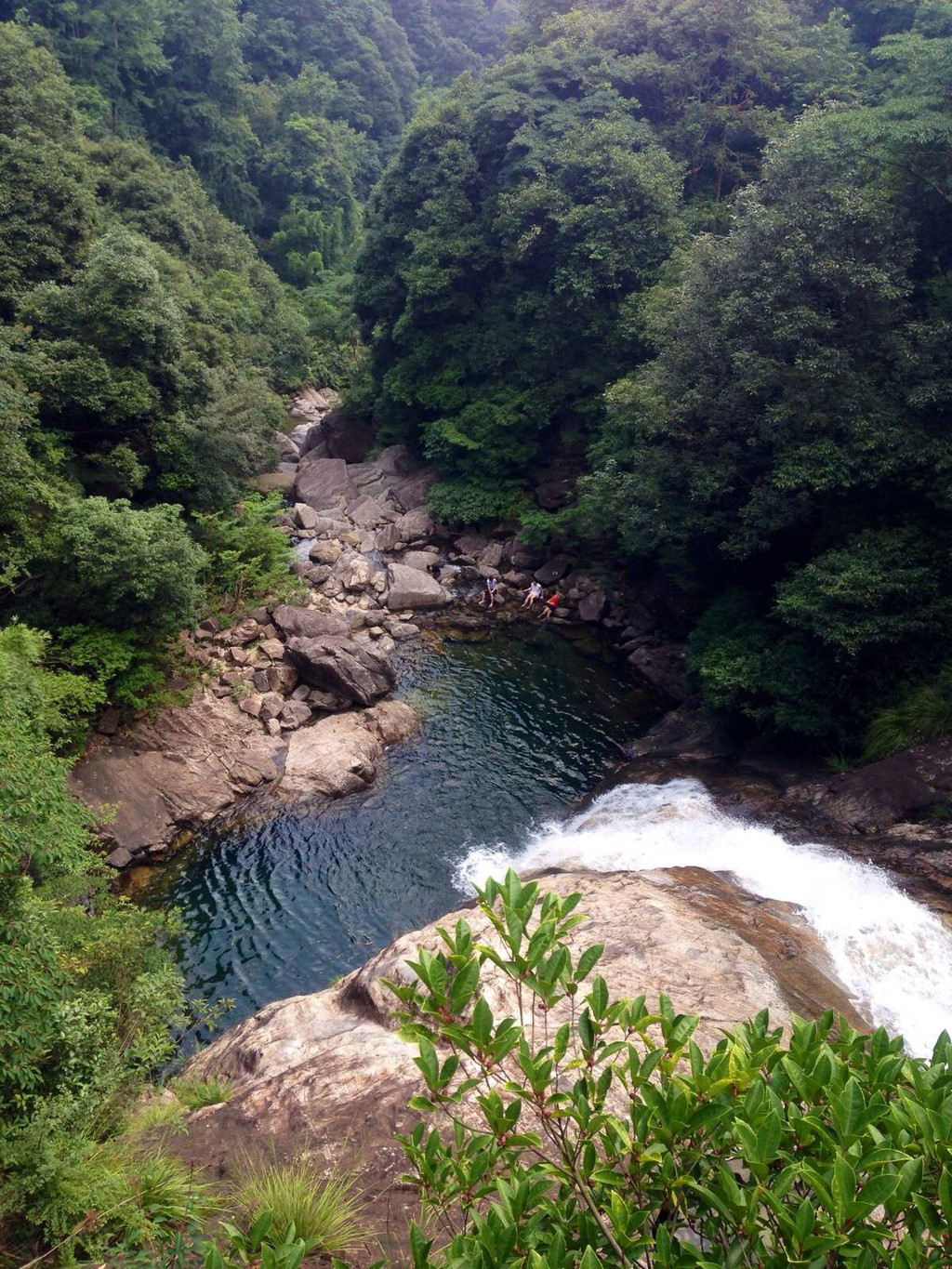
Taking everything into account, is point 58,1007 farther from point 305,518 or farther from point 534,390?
point 534,390

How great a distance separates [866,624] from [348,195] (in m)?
49.7

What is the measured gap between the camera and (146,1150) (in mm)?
6180

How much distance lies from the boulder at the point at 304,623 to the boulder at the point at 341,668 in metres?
0.48

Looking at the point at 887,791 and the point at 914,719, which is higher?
the point at 914,719

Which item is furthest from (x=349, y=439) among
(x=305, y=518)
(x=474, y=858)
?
(x=474, y=858)

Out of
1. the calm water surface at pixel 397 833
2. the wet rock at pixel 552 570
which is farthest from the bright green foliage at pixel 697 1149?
the wet rock at pixel 552 570

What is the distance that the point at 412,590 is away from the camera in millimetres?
23297

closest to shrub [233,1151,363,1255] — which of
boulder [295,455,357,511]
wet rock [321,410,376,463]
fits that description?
boulder [295,455,357,511]

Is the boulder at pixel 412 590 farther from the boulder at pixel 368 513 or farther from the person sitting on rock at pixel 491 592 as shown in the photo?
the boulder at pixel 368 513

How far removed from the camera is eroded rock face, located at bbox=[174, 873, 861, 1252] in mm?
6543

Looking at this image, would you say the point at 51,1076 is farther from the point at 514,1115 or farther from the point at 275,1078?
the point at 514,1115

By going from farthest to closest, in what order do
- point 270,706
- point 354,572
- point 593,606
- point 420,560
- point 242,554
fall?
1. point 420,560
2. point 354,572
3. point 593,606
4. point 242,554
5. point 270,706

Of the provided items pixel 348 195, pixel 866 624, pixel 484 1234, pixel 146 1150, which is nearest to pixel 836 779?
pixel 866 624

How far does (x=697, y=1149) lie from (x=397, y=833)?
39.2 feet
